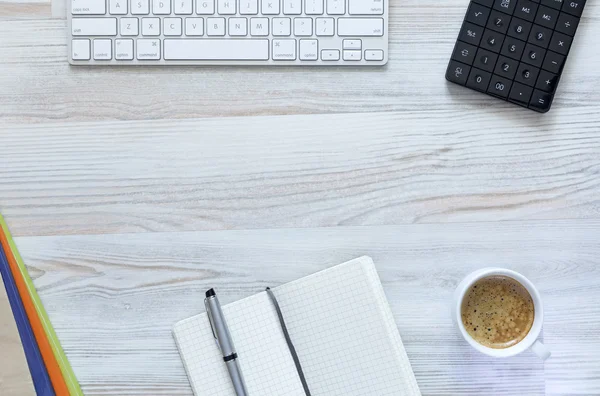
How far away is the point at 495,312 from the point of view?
2.35 ft

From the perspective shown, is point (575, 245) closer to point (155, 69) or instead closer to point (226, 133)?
point (226, 133)

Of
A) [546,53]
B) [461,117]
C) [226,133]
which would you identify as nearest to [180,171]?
[226,133]

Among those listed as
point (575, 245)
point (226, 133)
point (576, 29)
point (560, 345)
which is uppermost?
point (576, 29)

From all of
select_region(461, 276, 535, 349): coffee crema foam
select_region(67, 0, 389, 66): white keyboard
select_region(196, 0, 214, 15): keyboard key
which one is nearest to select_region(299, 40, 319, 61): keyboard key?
select_region(67, 0, 389, 66): white keyboard

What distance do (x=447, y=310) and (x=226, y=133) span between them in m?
0.32

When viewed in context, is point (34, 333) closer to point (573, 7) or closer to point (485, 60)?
point (485, 60)

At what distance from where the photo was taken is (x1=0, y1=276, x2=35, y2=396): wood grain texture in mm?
696

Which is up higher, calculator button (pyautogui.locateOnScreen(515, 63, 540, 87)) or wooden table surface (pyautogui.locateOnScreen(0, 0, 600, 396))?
calculator button (pyautogui.locateOnScreen(515, 63, 540, 87))

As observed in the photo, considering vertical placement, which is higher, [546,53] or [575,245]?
[546,53]

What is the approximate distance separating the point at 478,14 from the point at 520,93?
10cm

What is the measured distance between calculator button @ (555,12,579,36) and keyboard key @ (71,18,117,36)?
→ 1.63 feet

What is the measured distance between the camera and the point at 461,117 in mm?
746

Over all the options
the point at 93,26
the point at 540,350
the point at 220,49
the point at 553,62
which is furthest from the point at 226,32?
the point at 540,350

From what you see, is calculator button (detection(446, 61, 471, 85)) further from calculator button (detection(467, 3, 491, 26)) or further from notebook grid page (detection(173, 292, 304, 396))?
notebook grid page (detection(173, 292, 304, 396))
